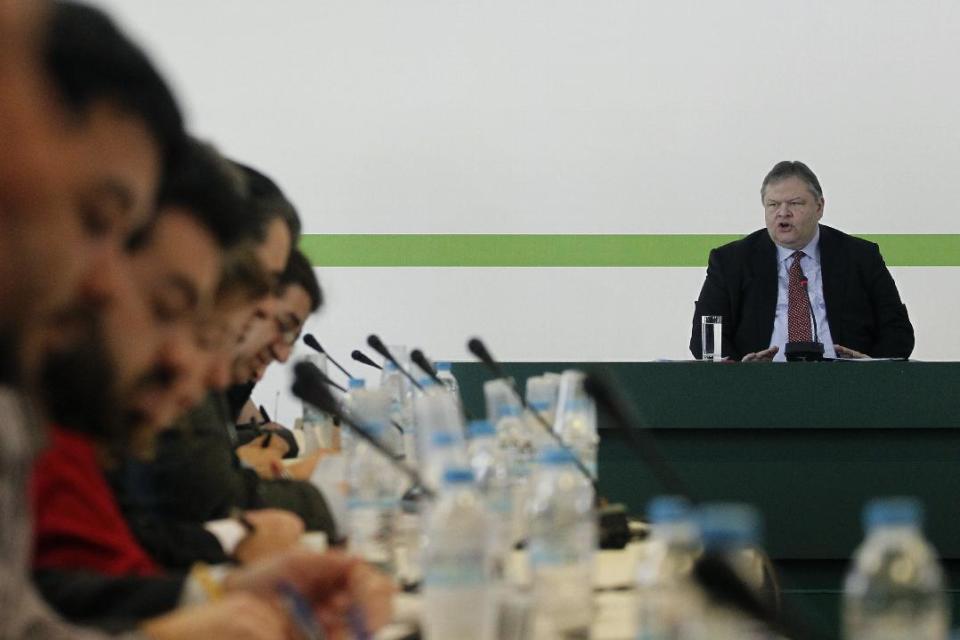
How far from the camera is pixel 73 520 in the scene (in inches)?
60.6

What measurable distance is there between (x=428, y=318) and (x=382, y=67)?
49.7 inches

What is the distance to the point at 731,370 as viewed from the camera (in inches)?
160

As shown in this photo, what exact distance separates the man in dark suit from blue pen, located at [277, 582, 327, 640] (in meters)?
3.82

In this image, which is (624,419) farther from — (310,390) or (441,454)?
(310,390)

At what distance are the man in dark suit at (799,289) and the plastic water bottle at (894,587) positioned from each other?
3.79m

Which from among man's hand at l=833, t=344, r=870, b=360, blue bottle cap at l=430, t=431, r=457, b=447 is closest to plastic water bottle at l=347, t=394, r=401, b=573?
blue bottle cap at l=430, t=431, r=457, b=447

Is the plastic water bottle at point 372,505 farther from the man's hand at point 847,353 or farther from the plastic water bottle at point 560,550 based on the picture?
the man's hand at point 847,353

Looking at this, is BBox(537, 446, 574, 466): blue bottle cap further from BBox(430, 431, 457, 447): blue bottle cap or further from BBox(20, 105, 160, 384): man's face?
BBox(20, 105, 160, 384): man's face

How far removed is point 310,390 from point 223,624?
73 cm

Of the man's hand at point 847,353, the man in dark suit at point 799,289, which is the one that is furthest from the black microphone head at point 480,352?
the man in dark suit at point 799,289

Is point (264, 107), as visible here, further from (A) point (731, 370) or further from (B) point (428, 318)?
(A) point (731, 370)

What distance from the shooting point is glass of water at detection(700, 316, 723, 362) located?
4.80 meters

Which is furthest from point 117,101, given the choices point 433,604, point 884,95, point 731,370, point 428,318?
point 884,95

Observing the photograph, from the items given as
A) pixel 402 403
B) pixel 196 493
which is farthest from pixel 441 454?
pixel 402 403
